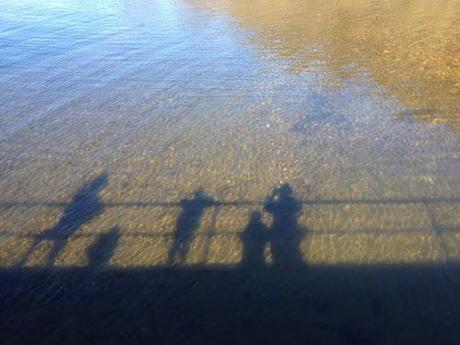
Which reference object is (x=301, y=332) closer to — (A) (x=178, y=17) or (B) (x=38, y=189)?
(B) (x=38, y=189)

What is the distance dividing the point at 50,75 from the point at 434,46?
47.0 feet

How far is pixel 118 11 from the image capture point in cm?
2375

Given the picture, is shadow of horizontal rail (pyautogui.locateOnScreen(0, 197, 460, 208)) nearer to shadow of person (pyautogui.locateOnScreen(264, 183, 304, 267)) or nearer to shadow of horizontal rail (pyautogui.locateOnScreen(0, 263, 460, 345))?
shadow of person (pyautogui.locateOnScreen(264, 183, 304, 267))

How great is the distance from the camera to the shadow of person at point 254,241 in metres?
6.82

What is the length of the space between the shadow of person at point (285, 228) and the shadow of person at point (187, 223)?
1264 mm

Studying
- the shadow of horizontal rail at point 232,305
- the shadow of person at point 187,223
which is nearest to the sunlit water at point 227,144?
the shadow of person at point 187,223

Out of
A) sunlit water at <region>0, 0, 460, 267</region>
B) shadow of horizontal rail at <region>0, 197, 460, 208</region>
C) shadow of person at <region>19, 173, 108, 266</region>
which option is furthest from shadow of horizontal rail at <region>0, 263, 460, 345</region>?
shadow of horizontal rail at <region>0, 197, 460, 208</region>

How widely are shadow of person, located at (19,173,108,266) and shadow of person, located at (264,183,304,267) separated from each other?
11.1 ft

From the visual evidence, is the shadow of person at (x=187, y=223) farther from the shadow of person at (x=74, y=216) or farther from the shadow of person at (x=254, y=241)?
the shadow of person at (x=74, y=216)

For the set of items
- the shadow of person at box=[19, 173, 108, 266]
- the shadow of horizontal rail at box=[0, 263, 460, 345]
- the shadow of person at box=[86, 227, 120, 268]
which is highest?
the shadow of person at box=[19, 173, 108, 266]

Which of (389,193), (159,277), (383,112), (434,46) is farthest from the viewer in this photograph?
(434,46)

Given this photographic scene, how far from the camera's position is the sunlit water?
23.8 feet

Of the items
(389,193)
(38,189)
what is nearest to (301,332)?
(389,193)

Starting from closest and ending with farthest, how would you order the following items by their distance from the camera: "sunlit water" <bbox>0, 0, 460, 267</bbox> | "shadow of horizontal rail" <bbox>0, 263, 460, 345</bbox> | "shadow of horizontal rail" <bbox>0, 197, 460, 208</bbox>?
"shadow of horizontal rail" <bbox>0, 263, 460, 345</bbox> < "sunlit water" <bbox>0, 0, 460, 267</bbox> < "shadow of horizontal rail" <bbox>0, 197, 460, 208</bbox>
